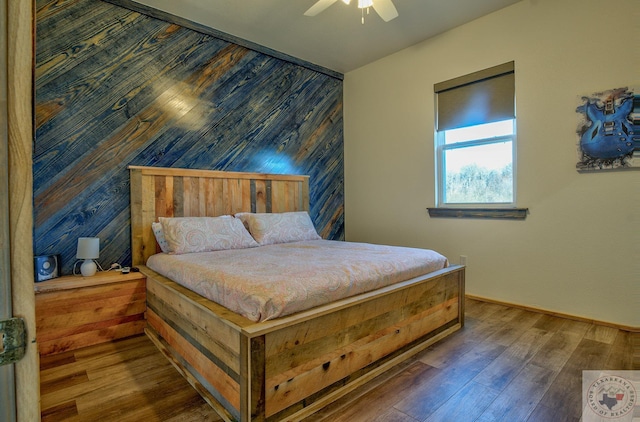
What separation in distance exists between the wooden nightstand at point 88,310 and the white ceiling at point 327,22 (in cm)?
250

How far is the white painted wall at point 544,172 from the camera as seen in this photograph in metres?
2.57

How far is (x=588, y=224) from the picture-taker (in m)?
2.71

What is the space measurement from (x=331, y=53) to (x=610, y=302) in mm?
3794

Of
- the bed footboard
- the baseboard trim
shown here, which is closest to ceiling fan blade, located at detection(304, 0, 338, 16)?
the bed footboard

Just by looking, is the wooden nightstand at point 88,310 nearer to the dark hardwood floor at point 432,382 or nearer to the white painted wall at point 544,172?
the dark hardwood floor at point 432,382

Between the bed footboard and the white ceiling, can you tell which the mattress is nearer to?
the bed footboard

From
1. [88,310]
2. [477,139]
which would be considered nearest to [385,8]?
[477,139]

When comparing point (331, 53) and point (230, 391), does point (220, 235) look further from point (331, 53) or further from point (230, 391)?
point (331, 53)

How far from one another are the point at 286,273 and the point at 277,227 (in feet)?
5.13

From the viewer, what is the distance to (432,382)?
1856mm

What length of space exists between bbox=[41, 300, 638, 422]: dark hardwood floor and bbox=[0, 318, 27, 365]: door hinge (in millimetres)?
1374

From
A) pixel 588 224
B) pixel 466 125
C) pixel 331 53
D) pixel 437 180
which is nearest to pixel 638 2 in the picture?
pixel 466 125

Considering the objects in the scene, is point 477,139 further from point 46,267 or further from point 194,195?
point 46,267

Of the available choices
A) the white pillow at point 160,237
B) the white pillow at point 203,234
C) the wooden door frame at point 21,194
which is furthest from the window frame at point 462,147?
the wooden door frame at point 21,194
